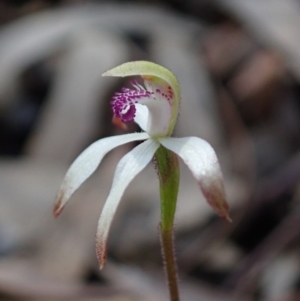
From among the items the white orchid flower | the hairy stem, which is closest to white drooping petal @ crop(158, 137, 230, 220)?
the white orchid flower

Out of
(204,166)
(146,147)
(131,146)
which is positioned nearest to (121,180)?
(146,147)

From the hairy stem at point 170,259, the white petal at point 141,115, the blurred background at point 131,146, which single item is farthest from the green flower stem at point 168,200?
the blurred background at point 131,146

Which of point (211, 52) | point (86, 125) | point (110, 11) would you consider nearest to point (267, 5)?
point (211, 52)

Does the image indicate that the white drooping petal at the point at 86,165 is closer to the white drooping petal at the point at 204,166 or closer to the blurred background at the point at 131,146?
the white drooping petal at the point at 204,166

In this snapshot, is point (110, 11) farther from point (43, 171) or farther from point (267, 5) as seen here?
point (43, 171)

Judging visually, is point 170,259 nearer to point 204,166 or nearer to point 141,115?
point 204,166

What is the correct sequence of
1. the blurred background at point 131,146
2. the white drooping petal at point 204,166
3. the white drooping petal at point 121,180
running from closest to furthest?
the white drooping petal at point 204,166, the white drooping petal at point 121,180, the blurred background at point 131,146

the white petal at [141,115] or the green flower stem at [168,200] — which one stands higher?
the white petal at [141,115]
